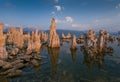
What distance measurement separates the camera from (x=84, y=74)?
137 feet

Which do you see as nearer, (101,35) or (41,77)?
(41,77)

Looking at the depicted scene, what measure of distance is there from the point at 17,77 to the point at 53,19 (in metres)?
69.8

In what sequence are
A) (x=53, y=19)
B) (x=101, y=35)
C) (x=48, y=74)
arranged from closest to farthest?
(x=48, y=74), (x=101, y=35), (x=53, y=19)

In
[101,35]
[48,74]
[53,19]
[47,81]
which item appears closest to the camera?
[47,81]

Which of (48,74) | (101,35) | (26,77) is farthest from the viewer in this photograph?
(101,35)

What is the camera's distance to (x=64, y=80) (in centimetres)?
3681

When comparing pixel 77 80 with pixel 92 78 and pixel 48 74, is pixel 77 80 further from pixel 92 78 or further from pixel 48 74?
pixel 48 74

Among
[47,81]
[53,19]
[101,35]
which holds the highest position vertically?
[53,19]

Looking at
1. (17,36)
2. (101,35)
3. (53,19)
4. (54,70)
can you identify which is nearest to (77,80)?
(54,70)

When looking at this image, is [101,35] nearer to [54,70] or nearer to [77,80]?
[54,70]

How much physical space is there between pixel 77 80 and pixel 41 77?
31.7 feet

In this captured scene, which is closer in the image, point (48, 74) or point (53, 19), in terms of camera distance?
point (48, 74)

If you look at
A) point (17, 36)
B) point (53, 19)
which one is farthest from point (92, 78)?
point (17, 36)

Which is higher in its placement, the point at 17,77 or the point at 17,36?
the point at 17,36
